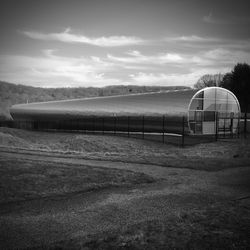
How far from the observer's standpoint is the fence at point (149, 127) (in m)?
25.4

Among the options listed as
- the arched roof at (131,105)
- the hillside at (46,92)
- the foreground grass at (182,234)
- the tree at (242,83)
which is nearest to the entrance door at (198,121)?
the arched roof at (131,105)

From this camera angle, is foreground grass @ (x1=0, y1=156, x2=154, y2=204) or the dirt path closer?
the dirt path

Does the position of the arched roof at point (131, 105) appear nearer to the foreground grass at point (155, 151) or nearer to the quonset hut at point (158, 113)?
the quonset hut at point (158, 113)

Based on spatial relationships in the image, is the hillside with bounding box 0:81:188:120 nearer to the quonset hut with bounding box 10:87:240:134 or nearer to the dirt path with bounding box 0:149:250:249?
the quonset hut with bounding box 10:87:240:134

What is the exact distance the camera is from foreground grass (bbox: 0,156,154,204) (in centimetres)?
802

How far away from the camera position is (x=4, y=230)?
534 cm

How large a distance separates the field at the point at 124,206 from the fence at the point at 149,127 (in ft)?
39.4

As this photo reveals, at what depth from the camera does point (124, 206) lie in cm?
670

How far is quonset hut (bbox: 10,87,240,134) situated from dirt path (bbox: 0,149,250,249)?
45.8ft

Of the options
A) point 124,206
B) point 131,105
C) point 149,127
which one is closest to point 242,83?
point 131,105

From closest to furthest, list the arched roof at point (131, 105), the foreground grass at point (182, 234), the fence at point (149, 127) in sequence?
the foreground grass at point (182, 234), the fence at point (149, 127), the arched roof at point (131, 105)

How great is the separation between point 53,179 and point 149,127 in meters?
20.9

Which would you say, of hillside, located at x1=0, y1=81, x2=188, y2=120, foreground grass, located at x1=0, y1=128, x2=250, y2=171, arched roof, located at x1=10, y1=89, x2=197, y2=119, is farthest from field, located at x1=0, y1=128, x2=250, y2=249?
hillside, located at x1=0, y1=81, x2=188, y2=120

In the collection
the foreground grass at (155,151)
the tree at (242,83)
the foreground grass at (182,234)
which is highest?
the tree at (242,83)
